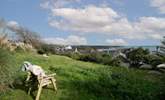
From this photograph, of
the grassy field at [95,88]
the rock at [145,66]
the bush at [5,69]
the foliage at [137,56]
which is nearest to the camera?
the bush at [5,69]

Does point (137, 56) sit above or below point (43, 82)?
above

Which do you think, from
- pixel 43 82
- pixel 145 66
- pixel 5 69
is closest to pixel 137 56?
pixel 145 66

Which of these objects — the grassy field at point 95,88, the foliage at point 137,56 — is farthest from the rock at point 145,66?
the grassy field at point 95,88

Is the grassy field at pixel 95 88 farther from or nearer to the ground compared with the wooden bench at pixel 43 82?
nearer to the ground

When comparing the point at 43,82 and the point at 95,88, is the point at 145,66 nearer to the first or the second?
the point at 95,88

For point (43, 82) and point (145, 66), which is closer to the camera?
point (43, 82)

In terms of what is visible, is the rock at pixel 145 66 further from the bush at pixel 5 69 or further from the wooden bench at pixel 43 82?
the bush at pixel 5 69

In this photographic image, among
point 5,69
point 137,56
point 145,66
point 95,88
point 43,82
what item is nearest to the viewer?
point 5,69

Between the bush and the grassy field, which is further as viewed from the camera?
the grassy field

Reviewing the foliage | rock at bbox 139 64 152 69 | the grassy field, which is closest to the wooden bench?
the grassy field

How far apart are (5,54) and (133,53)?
35.0ft

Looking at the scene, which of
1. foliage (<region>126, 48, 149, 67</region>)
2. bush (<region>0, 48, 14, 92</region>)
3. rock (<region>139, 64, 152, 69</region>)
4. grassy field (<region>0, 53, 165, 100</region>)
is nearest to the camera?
bush (<region>0, 48, 14, 92</region>)

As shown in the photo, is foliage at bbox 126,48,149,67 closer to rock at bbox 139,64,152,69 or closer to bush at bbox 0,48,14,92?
rock at bbox 139,64,152,69

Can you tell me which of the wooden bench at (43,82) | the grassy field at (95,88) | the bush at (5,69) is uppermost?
the bush at (5,69)
